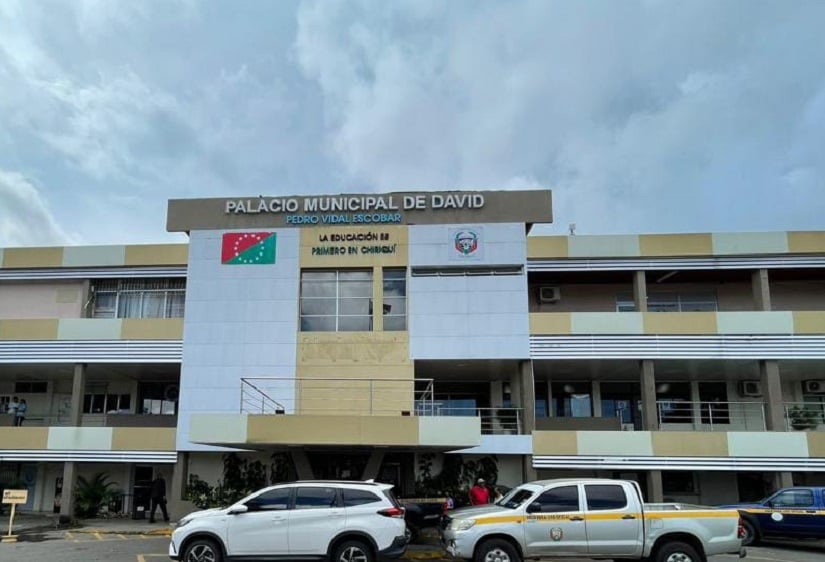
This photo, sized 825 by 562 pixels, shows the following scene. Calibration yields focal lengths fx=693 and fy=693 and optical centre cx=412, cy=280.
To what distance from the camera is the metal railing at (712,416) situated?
80.8 feet

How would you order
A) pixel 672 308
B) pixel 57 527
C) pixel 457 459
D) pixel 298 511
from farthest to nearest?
1. pixel 672 308
2. pixel 457 459
3. pixel 57 527
4. pixel 298 511

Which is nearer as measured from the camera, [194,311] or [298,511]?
[298,511]

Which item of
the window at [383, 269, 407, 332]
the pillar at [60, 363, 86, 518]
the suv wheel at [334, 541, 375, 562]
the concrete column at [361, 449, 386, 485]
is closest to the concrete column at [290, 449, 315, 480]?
the concrete column at [361, 449, 386, 485]

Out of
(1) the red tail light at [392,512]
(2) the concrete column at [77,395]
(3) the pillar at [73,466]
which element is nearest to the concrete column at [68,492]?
(3) the pillar at [73,466]

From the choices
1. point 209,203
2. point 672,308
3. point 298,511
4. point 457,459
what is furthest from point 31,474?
point 672,308

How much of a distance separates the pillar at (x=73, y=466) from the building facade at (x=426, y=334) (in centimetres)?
5

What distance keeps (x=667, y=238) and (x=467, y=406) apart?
939 centimetres

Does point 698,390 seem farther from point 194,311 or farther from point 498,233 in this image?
point 194,311

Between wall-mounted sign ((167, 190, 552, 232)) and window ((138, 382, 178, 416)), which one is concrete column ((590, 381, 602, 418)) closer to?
wall-mounted sign ((167, 190, 552, 232))

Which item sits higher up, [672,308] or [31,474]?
[672,308]

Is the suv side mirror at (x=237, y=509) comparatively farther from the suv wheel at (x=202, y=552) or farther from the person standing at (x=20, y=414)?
the person standing at (x=20, y=414)

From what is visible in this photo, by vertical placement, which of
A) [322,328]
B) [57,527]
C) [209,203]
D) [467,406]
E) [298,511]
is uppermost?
[209,203]

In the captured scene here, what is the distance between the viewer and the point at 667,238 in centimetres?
2345

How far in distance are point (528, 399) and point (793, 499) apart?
25.4 feet
